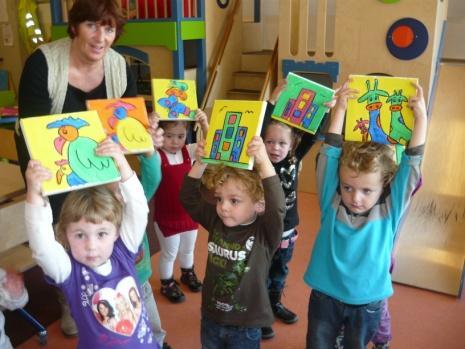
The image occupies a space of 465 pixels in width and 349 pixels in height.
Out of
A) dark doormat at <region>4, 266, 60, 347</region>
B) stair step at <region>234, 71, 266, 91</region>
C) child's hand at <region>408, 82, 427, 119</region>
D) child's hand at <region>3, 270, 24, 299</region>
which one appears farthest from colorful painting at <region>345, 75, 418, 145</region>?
stair step at <region>234, 71, 266, 91</region>

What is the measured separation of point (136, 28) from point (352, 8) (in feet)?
6.44

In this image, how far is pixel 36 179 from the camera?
1.19 metres

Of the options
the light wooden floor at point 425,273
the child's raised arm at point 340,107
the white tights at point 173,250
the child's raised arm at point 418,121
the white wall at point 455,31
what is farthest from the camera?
the white wall at point 455,31

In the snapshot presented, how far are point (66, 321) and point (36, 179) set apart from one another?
1.31 meters

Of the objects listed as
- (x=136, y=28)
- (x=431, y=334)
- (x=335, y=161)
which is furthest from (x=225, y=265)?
(x=136, y=28)

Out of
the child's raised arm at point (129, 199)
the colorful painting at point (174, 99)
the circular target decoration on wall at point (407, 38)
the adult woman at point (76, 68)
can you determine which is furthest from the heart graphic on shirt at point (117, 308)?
the circular target decoration on wall at point (407, 38)

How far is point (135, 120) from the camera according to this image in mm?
1630

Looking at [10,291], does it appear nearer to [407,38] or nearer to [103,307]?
[103,307]

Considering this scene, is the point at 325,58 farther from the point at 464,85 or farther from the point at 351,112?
the point at 351,112

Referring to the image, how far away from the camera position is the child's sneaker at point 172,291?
252cm

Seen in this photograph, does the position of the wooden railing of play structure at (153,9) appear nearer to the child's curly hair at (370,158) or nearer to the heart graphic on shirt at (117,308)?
the child's curly hair at (370,158)

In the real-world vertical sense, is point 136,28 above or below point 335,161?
above

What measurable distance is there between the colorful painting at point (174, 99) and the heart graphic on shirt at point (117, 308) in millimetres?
754

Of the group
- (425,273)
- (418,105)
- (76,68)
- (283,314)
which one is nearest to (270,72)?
(425,273)
